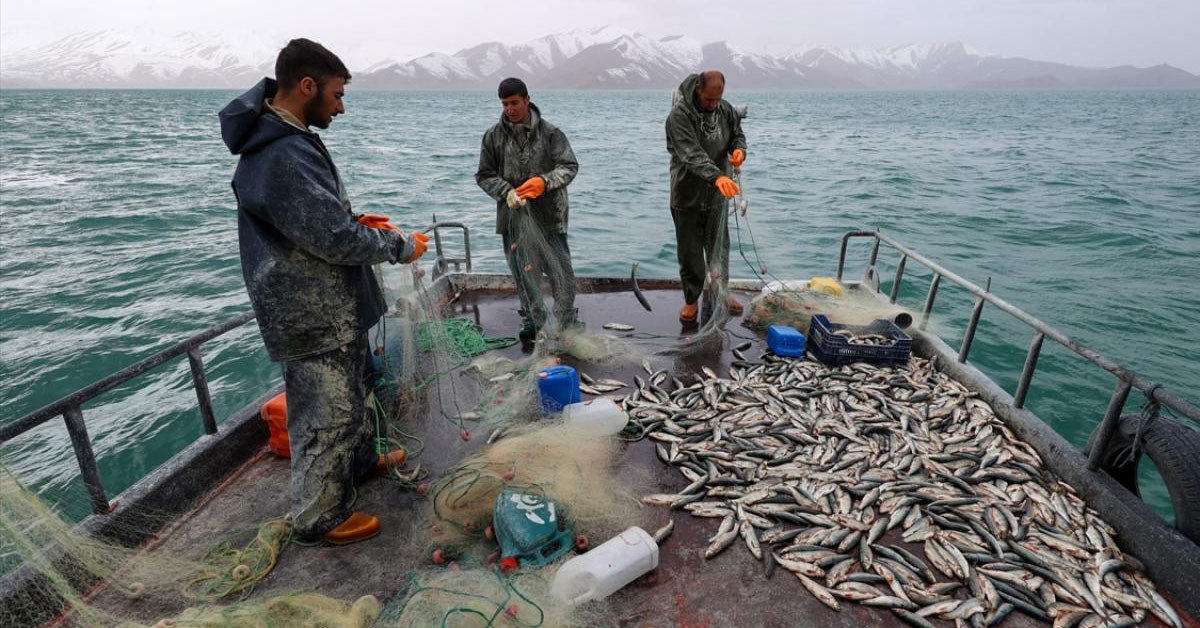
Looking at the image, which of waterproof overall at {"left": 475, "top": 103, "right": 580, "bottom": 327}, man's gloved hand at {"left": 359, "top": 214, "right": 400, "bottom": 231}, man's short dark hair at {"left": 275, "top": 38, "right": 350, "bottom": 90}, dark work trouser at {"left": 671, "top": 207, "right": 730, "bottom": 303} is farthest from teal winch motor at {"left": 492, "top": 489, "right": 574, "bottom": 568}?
dark work trouser at {"left": 671, "top": 207, "right": 730, "bottom": 303}

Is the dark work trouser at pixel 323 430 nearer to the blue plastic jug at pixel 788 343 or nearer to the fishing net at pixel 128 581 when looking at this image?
the fishing net at pixel 128 581

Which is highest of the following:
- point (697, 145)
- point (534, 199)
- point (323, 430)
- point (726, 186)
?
point (697, 145)

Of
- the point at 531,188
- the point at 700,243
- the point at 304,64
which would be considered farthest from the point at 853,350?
the point at 304,64

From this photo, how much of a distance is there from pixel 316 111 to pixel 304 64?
0.23 metres

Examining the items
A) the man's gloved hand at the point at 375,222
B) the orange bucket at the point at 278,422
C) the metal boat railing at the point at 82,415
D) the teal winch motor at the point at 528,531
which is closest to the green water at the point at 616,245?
the metal boat railing at the point at 82,415

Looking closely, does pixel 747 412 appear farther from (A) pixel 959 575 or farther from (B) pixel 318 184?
(B) pixel 318 184

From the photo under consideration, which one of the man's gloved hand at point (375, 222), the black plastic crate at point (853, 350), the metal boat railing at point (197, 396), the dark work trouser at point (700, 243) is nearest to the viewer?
the metal boat railing at point (197, 396)

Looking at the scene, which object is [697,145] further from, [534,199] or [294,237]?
[294,237]

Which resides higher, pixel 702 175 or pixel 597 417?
pixel 702 175

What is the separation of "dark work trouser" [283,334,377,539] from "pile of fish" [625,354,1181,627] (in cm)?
195

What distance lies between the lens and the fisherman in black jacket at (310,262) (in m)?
2.86

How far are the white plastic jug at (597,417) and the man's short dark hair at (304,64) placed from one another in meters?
2.79

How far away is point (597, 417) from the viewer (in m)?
4.59

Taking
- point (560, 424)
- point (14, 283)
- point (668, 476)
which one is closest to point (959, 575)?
point (668, 476)
